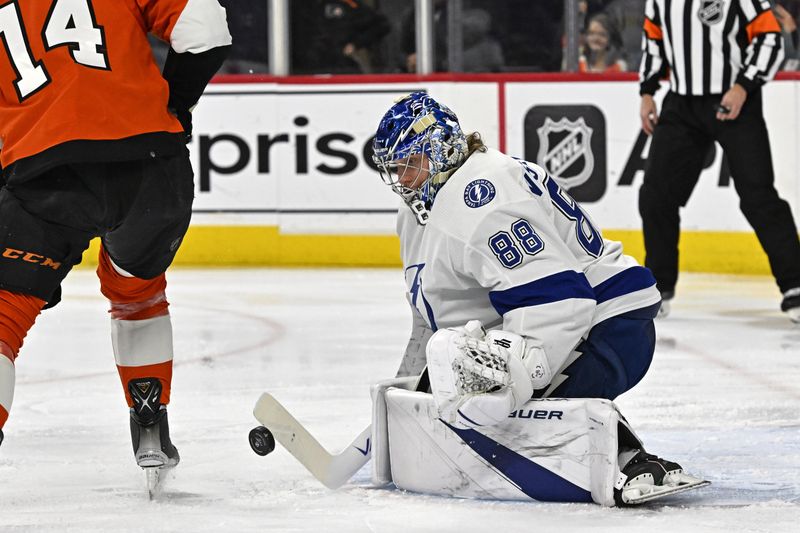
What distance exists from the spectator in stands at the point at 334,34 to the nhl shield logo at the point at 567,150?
0.92 m

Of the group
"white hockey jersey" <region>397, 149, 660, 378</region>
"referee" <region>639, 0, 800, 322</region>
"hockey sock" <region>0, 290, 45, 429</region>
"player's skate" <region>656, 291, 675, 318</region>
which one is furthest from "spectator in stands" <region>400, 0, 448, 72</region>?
"hockey sock" <region>0, 290, 45, 429</region>

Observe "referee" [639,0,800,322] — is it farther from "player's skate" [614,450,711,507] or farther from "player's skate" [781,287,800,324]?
"player's skate" [614,450,711,507]

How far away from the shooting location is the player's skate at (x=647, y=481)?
2217mm

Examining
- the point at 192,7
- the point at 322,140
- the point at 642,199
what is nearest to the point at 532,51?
the point at 322,140

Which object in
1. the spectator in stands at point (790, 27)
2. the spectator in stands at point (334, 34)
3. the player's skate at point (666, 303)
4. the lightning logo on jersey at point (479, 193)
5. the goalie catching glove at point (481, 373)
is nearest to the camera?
the goalie catching glove at point (481, 373)

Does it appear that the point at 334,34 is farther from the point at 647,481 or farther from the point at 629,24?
the point at 647,481

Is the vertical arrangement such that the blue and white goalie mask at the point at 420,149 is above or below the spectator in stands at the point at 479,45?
above

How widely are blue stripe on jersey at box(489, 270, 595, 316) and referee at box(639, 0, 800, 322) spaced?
9.09 ft

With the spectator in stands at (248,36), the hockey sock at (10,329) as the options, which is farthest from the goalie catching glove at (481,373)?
the spectator in stands at (248,36)

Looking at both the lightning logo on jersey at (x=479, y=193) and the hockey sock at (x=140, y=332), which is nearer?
the lightning logo on jersey at (x=479, y=193)

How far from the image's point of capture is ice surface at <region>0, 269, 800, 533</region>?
7.36 feet

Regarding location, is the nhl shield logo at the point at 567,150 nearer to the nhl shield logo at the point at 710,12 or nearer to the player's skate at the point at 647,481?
the nhl shield logo at the point at 710,12

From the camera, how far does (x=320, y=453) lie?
247 cm

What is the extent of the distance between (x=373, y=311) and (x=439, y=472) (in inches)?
111
